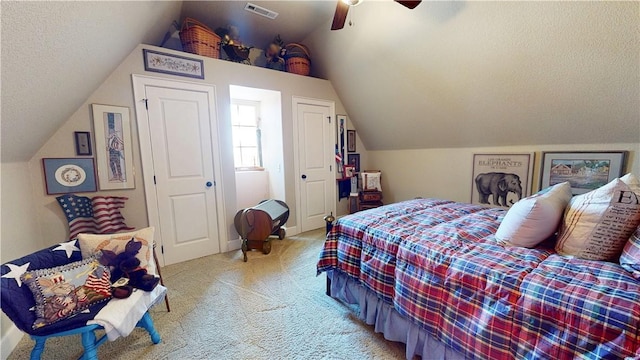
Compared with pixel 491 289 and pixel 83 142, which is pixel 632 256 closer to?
pixel 491 289

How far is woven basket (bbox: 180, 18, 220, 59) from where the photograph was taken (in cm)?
273

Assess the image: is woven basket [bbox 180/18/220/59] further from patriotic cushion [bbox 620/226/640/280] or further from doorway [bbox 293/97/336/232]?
patriotic cushion [bbox 620/226/640/280]

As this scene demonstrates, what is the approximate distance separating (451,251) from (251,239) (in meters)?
2.26

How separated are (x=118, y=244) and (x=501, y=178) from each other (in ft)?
12.7

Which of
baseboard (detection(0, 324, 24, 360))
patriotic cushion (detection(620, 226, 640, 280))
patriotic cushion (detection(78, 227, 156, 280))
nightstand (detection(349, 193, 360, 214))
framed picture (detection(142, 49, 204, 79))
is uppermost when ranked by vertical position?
framed picture (detection(142, 49, 204, 79))

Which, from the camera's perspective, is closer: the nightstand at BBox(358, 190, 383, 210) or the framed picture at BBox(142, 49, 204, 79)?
the framed picture at BBox(142, 49, 204, 79)

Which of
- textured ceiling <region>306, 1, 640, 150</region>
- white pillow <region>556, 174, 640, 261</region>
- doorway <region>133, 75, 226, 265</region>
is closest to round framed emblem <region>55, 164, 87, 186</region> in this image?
doorway <region>133, 75, 226, 265</region>

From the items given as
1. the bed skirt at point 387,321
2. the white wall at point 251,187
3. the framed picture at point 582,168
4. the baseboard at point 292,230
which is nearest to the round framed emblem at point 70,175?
the white wall at point 251,187

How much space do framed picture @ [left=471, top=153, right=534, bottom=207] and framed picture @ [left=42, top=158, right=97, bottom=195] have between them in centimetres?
436

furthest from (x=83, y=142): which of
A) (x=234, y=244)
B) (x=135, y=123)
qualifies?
(x=234, y=244)

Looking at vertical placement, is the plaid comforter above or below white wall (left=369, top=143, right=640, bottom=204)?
below

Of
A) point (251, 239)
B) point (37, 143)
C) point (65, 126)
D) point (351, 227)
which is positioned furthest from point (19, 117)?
point (351, 227)

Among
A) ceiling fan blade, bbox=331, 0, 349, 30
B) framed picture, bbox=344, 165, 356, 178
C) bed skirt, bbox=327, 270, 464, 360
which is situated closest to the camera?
bed skirt, bbox=327, 270, 464, 360

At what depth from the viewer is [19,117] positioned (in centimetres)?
158
